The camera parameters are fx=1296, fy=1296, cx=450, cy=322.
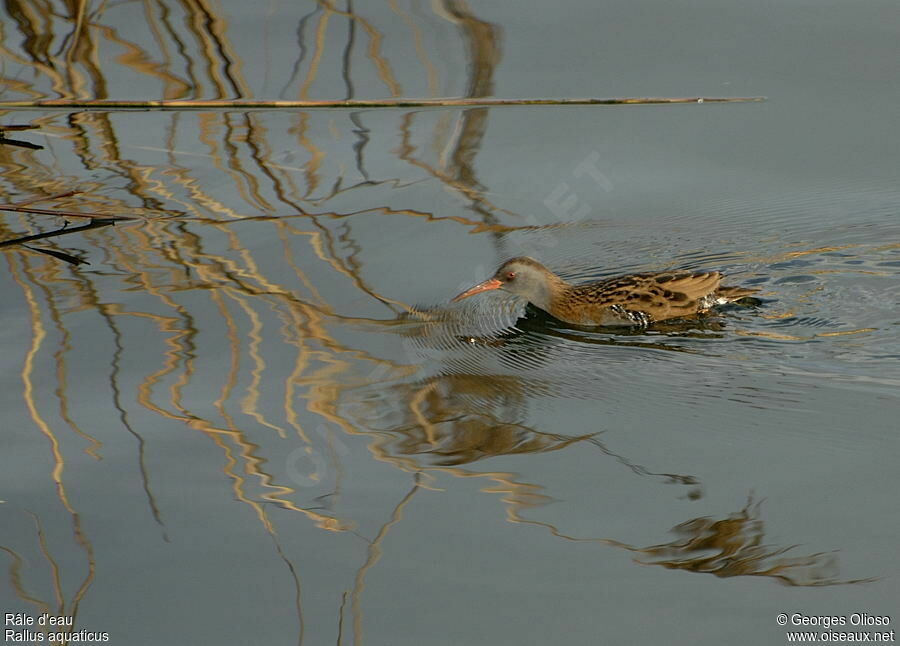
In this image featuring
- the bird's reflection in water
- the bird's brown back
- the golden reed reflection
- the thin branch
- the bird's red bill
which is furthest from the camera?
the thin branch

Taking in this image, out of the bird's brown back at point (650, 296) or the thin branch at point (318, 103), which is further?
the thin branch at point (318, 103)

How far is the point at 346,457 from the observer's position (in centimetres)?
488

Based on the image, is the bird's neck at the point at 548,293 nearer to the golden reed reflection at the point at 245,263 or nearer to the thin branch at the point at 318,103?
the golden reed reflection at the point at 245,263

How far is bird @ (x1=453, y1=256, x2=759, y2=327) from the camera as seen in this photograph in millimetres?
6453

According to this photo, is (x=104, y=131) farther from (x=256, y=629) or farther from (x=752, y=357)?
(x=256, y=629)

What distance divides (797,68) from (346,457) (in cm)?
511

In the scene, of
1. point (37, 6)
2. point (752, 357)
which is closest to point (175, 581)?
point (752, 357)

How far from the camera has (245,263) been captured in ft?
22.1

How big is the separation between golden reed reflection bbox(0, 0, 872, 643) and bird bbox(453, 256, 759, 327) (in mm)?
619

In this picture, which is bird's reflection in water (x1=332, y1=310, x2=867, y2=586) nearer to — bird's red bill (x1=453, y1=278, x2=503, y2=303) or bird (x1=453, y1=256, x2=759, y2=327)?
bird (x1=453, y1=256, x2=759, y2=327)

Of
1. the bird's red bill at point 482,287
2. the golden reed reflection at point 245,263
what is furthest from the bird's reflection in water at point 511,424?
the bird's red bill at point 482,287

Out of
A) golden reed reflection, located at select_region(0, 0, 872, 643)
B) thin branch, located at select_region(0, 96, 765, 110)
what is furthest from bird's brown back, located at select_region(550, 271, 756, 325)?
thin branch, located at select_region(0, 96, 765, 110)

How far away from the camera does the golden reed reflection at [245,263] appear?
4961mm

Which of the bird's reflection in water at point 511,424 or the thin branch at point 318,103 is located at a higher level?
the thin branch at point 318,103
